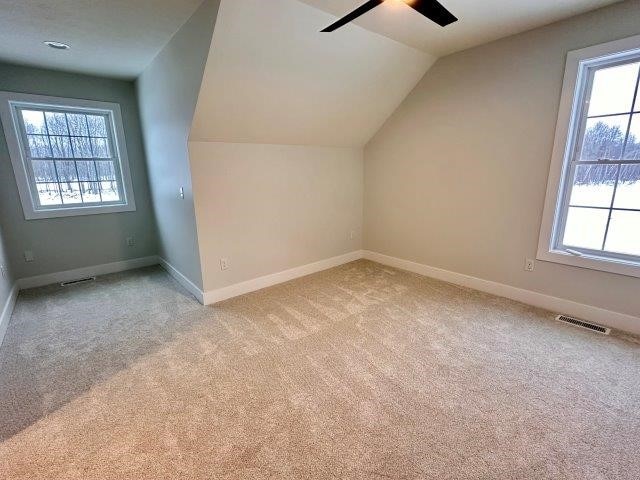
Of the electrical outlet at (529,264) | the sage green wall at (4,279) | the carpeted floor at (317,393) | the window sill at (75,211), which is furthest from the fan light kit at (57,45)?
the electrical outlet at (529,264)

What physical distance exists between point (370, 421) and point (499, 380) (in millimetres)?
906

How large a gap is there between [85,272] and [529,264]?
510 centimetres

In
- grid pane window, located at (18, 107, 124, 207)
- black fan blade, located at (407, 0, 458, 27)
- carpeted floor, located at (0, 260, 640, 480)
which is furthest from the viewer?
grid pane window, located at (18, 107, 124, 207)

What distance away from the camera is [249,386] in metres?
1.84

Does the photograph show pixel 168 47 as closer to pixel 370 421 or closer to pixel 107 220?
pixel 107 220

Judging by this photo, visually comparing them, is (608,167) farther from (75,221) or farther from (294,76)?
(75,221)

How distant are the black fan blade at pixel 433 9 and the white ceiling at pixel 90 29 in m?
1.51

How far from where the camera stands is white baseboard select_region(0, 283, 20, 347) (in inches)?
97.1

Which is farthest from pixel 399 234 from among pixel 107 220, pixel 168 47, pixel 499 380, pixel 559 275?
pixel 107 220

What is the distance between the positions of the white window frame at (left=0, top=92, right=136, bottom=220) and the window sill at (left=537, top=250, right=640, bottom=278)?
4.86 m

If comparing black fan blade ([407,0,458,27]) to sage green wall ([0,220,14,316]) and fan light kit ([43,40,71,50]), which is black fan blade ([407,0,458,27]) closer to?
fan light kit ([43,40,71,50])

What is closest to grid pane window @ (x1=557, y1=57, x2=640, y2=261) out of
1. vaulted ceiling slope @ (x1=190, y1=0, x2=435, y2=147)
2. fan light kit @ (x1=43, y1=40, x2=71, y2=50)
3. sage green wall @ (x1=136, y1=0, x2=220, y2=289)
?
vaulted ceiling slope @ (x1=190, y1=0, x2=435, y2=147)

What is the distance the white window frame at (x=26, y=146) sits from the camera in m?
3.20

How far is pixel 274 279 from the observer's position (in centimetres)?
345
